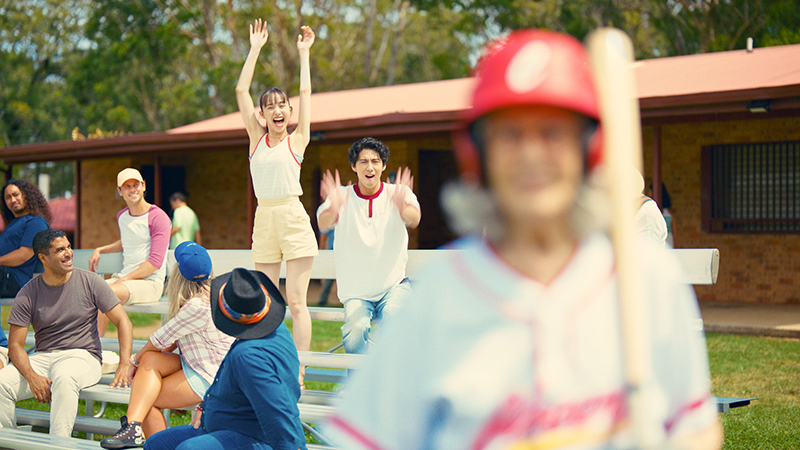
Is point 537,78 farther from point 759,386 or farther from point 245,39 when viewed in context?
point 245,39

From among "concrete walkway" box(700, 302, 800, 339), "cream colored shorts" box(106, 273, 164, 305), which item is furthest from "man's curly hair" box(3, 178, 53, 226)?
"concrete walkway" box(700, 302, 800, 339)

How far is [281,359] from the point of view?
3.12 metres

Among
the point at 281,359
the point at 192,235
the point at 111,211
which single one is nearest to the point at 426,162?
the point at 192,235

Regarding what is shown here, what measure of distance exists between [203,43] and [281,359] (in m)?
26.5

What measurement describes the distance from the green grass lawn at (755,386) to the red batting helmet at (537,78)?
398 cm

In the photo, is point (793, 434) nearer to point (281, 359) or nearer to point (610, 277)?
point (281, 359)

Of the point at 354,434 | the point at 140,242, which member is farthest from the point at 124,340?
the point at 354,434

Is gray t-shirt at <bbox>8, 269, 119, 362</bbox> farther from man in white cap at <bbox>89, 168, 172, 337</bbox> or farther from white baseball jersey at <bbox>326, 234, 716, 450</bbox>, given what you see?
white baseball jersey at <bbox>326, 234, 716, 450</bbox>

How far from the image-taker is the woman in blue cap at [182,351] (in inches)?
160

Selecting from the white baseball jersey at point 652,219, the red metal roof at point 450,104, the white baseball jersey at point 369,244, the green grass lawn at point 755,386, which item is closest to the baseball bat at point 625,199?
the white baseball jersey at point 369,244

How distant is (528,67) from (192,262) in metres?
3.31

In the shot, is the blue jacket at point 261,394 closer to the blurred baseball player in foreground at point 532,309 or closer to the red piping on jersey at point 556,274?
the blurred baseball player in foreground at point 532,309

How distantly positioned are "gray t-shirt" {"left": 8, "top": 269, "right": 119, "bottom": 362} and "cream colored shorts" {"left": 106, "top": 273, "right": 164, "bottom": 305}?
0.59m

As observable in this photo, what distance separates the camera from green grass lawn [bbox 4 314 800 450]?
15.2 feet
